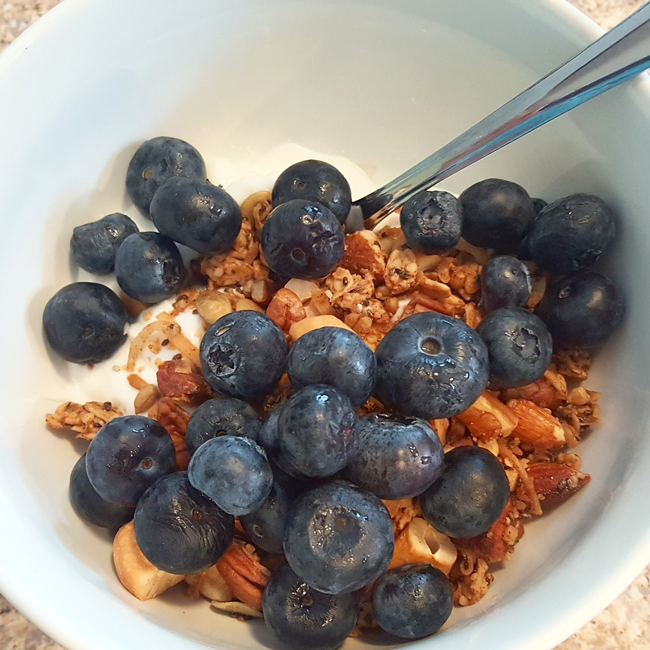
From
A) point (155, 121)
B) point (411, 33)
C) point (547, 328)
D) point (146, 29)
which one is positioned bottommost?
point (547, 328)

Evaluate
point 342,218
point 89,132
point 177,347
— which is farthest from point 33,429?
point 342,218

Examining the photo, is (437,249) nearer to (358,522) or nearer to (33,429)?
(358,522)

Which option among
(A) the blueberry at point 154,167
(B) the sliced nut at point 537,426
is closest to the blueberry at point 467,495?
(B) the sliced nut at point 537,426

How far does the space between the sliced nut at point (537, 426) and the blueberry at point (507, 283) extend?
0.16 meters

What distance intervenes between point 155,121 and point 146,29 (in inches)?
6.0

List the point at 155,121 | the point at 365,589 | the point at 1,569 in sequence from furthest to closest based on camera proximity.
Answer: the point at 155,121
the point at 365,589
the point at 1,569

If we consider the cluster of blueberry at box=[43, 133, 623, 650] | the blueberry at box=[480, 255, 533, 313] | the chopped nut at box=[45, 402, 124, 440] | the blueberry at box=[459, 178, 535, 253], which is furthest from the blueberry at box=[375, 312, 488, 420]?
the chopped nut at box=[45, 402, 124, 440]

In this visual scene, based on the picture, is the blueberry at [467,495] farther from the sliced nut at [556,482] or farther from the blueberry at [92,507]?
the blueberry at [92,507]

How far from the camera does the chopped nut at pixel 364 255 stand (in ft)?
3.01

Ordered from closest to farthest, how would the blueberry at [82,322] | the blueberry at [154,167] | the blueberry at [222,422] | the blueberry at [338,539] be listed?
1. the blueberry at [338,539]
2. the blueberry at [222,422]
3. the blueberry at [82,322]
4. the blueberry at [154,167]

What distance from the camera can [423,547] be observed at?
0.75 m

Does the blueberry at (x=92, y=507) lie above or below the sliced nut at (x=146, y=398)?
below

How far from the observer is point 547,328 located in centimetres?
84

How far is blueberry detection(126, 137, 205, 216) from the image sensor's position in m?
0.95
